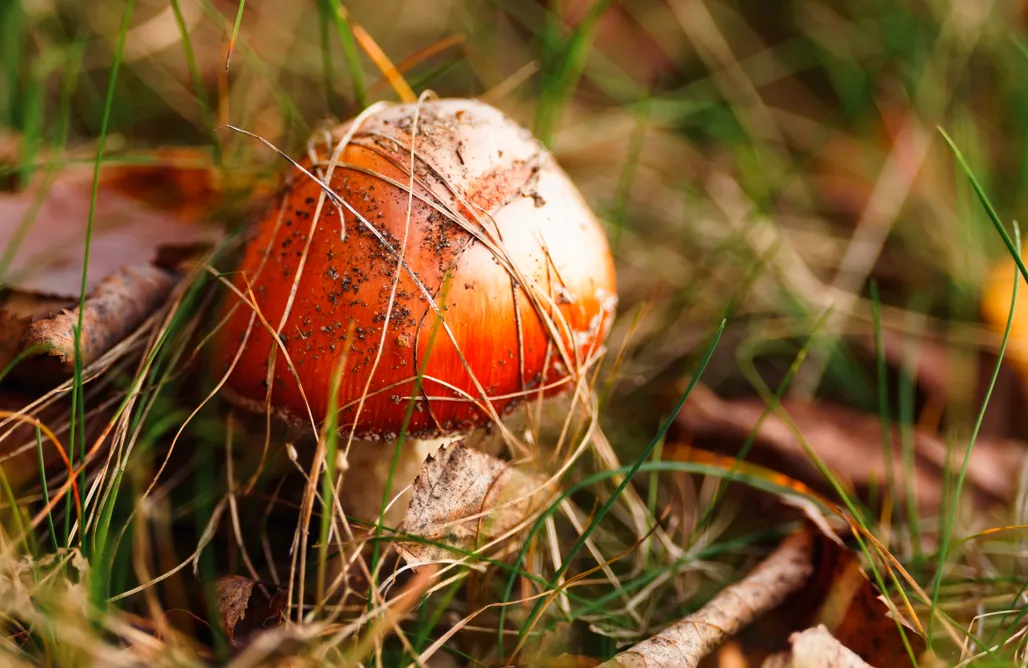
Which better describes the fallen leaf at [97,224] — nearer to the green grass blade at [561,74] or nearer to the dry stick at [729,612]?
the green grass blade at [561,74]

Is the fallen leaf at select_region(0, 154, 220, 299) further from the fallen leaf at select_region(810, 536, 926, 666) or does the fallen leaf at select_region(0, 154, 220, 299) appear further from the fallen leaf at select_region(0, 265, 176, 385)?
the fallen leaf at select_region(810, 536, 926, 666)

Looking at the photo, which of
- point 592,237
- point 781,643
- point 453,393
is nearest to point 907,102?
point 592,237

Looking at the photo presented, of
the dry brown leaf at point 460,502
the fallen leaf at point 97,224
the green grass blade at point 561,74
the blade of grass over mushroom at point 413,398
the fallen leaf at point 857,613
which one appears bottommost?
the fallen leaf at point 857,613

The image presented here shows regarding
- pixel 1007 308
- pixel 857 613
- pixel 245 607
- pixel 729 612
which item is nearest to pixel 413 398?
pixel 245 607

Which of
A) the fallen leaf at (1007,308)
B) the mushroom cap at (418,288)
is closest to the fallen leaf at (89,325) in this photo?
the mushroom cap at (418,288)

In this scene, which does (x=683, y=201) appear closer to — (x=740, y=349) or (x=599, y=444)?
(x=740, y=349)

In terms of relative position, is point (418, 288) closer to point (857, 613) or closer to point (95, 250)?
Answer: point (95, 250)
